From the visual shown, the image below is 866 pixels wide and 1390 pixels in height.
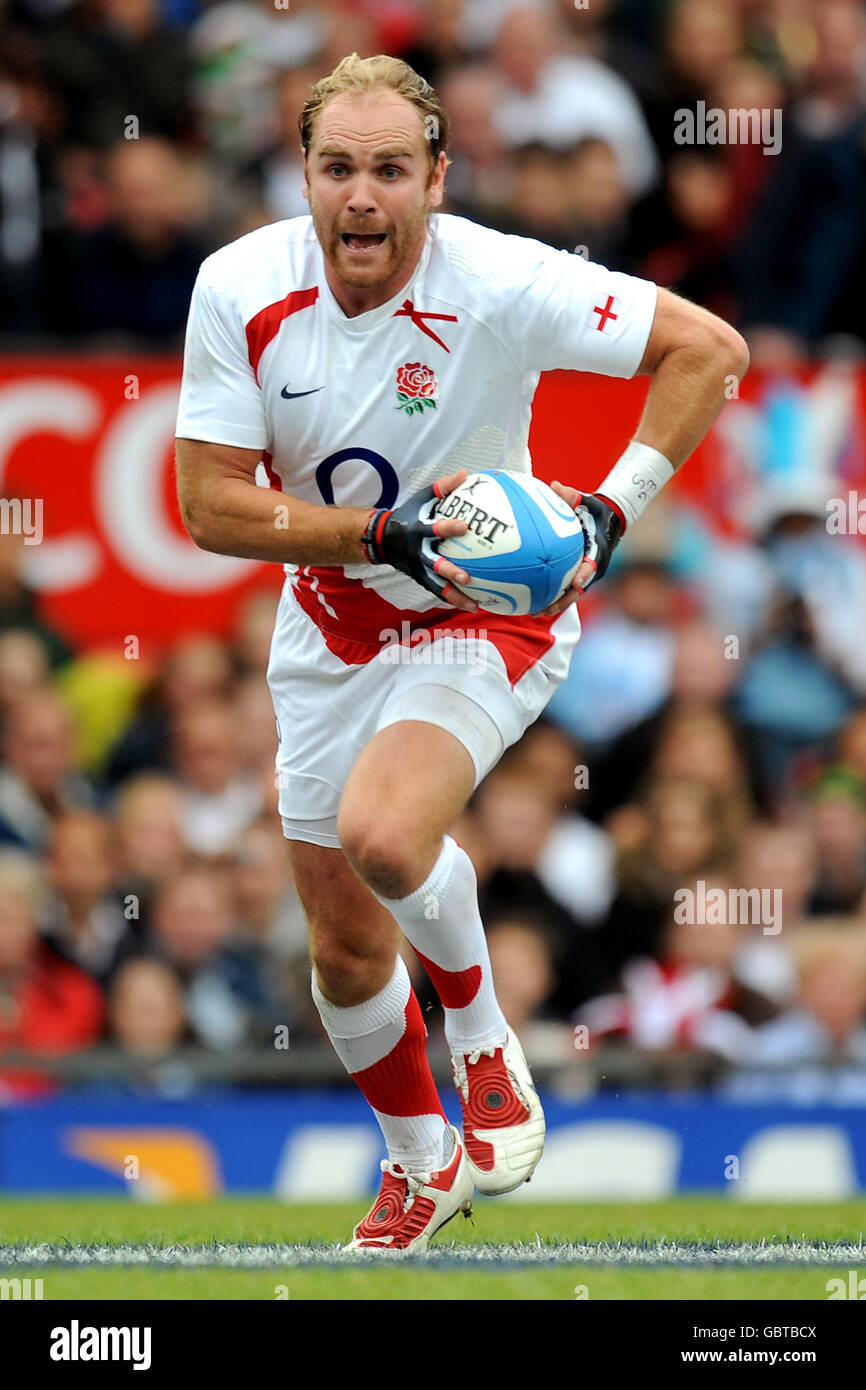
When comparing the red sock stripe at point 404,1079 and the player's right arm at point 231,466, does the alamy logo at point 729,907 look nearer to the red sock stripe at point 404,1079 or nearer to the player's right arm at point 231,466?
the red sock stripe at point 404,1079

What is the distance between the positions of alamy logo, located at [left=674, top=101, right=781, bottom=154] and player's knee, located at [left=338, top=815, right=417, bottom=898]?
7.37 meters

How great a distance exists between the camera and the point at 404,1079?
6.97 metres

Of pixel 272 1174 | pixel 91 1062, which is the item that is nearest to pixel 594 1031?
pixel 272 1174

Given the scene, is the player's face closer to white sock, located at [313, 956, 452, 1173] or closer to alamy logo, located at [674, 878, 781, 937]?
white sock, located at [313, 956, 452, 1173]

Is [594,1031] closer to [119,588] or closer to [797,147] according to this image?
[119,588]

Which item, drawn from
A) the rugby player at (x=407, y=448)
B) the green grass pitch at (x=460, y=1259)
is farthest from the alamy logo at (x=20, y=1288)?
the rugby player at (x=407, y=448)

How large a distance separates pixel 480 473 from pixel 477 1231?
2.83 metres

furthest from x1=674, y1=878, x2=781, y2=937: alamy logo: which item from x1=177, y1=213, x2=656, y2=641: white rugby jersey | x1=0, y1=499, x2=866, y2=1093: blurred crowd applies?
x1=177, y1=213, x2=656, y2=641: white rugby jersey

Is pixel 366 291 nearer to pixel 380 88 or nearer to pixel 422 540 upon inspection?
pixel 380 88

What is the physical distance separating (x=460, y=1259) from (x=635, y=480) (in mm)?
2230

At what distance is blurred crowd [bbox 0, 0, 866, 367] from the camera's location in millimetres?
12188

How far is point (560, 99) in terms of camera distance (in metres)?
12.9

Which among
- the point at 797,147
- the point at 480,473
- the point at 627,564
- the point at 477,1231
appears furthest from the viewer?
the point at 797,147

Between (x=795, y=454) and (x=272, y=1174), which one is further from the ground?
(x=795, y=454)
